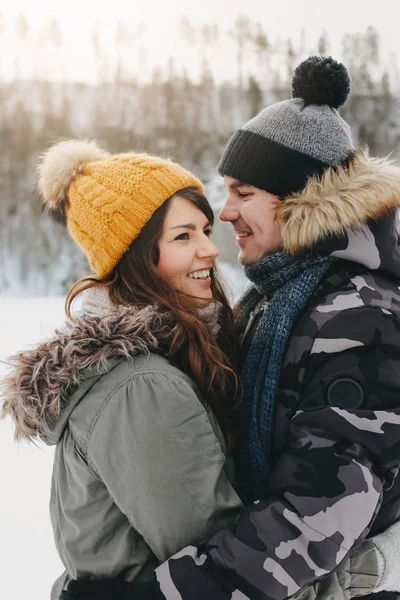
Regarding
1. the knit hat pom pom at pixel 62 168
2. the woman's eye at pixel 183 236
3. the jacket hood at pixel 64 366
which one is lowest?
the jacket hood at pixel 64 366

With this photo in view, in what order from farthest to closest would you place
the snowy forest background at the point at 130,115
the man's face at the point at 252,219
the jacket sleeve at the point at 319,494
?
the snowy forest background at the point at 130,115 → the man's face at the point at 252,219 → the jacket sleeve at the point at 319,494

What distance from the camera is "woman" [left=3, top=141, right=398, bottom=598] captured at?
0.92m

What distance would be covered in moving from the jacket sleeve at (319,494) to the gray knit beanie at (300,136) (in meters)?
0.49

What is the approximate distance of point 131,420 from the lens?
36.4 inches

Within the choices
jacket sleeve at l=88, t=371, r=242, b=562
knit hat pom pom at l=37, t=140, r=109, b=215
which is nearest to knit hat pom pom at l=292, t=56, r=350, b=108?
knit hat pom pom at l=37, t=140, r=109, b=215

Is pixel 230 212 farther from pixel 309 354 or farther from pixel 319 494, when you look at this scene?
pixel 319 494

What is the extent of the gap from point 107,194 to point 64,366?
462 mm

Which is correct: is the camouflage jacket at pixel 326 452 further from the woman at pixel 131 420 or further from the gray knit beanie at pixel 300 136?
the gray knit beanie at pixel 300 136

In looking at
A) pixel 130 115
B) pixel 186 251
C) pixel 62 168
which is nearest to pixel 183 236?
pixel 186 251

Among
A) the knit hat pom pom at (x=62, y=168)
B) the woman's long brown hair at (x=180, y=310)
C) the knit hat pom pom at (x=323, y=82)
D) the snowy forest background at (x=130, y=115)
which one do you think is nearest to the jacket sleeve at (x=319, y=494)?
the woman's long brown hair at (x=180, y=310)

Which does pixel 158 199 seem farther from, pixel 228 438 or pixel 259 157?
pixel 228 438

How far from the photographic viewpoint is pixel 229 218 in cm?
139

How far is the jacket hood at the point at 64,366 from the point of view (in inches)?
37.8

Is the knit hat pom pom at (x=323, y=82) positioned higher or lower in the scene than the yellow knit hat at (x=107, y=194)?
higher
